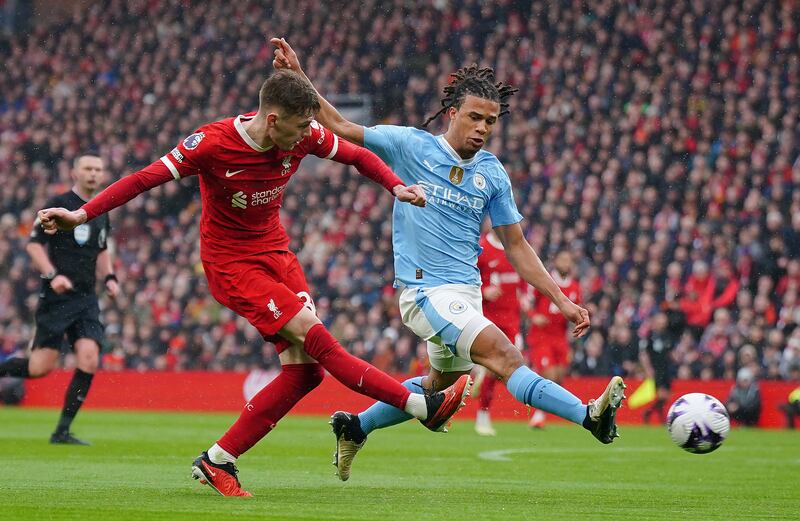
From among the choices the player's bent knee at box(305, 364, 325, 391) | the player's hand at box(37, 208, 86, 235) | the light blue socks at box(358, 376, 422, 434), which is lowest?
the light blue socks at box(358, 376, 422, 434)

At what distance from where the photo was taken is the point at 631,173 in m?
19.7

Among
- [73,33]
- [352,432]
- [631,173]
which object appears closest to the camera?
[352,432]

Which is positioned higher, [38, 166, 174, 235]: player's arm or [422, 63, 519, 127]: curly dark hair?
[422, 63, 519, 127]: curly dark hair

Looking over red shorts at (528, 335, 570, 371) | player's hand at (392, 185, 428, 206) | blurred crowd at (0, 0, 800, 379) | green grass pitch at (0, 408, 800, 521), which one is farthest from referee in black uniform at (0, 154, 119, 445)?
blurred crowd at (0, 0, 800, 379)

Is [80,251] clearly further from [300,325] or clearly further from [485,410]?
[485,410]

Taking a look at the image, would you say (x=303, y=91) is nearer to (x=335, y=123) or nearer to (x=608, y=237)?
(x=335, y=123)

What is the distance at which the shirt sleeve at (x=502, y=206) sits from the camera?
7.34m

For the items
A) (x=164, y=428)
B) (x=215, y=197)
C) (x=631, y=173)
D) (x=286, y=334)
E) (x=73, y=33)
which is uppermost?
(x=73, y=33)

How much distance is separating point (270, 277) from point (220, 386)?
45.0 feet

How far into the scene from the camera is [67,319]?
11055mm

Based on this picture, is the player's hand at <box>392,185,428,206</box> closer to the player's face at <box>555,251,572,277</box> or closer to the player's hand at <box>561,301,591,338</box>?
the player's hand at <box>561,301,591,338</box>

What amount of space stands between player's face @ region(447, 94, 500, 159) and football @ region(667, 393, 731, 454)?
1912mm

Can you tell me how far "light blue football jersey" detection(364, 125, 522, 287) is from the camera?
7.24 meters

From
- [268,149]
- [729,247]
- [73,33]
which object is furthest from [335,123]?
[73,33]
